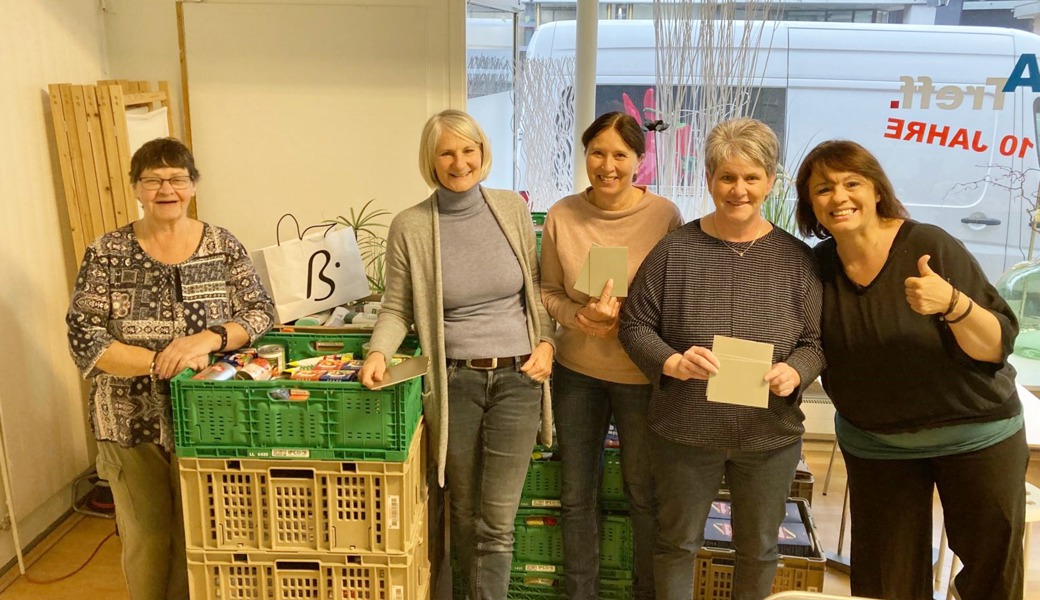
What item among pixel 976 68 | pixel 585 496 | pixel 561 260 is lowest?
pixel 585 496

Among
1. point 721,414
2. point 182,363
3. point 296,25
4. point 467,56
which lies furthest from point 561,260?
point 296,25

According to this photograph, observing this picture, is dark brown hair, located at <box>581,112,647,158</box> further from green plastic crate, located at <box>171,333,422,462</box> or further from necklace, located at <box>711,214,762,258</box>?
green plastic crate, located at <box>171,333,422,462</box>

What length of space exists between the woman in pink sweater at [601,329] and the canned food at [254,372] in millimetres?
752

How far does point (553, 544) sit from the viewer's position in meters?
2.55

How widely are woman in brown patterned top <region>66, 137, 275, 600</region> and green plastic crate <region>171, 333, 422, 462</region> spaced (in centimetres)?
15

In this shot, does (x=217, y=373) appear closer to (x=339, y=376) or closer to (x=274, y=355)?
(x=274, y=355)

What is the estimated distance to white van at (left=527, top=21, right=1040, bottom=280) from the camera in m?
3.56

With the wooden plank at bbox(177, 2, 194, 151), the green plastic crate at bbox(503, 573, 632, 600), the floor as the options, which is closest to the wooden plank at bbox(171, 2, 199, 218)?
the wooden plank at bbox(177, 2, 194, 151)

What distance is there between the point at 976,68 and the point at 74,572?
4021mm

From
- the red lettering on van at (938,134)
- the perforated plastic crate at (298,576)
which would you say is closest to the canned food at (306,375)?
the perforated plastic crate at (298,576)

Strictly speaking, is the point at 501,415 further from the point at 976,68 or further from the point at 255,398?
the point at 976,68

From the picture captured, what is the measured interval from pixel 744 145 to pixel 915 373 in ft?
2.08

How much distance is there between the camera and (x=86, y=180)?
118 inches

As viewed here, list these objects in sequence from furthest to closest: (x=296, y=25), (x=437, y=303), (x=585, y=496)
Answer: (x=296, y=25) < (x=585, y=496) < (x=437, y=303)
